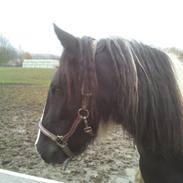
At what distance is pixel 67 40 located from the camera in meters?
1.21

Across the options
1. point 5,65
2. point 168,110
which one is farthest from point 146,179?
point 5,65

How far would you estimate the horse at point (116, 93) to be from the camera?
1202 mm

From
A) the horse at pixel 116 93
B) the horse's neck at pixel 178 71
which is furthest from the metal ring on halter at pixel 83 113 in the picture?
the horse's neck at pixel 178 71

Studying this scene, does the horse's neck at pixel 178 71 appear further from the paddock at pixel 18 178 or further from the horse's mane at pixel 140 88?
the paddock at pixel 18 178

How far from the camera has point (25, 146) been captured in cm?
517

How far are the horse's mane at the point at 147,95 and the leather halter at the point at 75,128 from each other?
14 cm

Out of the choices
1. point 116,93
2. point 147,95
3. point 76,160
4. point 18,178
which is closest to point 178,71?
point 147,95

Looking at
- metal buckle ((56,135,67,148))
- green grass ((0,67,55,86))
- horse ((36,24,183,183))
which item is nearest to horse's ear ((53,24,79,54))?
horse ((36,24,183,183))

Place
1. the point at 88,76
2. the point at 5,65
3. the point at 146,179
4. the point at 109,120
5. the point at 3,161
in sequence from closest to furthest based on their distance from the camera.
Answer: the point at 88,76
the point at 109,120
the point at 146,179
the point at 3,161
the point at 5,65

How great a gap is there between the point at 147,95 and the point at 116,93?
14 centimetres

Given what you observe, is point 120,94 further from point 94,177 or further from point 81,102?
point 94,177

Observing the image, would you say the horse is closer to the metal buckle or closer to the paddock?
the metal buckle

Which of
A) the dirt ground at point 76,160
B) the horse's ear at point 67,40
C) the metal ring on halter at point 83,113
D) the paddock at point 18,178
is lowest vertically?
the dirt ground at point 76,160

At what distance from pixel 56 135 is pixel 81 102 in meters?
0.23
